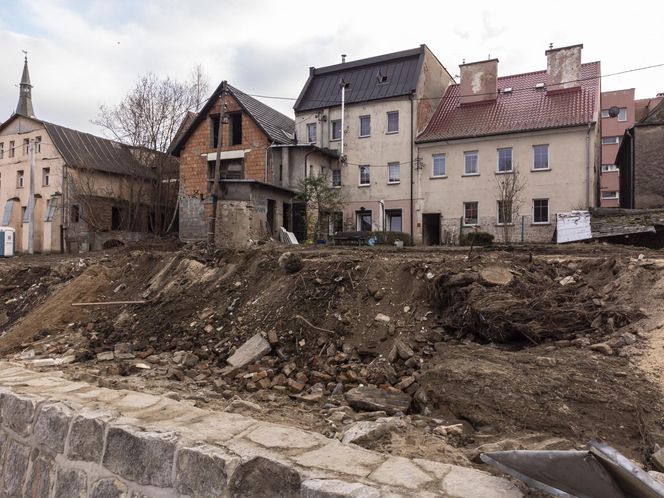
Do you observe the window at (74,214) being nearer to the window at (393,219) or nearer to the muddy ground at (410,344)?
the window at (393,219)

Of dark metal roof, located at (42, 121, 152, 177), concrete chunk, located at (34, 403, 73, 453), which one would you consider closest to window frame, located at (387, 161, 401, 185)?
dark metal roof, located at (42, 121, 152, 177)

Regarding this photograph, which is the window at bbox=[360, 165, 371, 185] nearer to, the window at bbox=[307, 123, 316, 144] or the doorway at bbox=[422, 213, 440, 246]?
the window at bbox=[307, 123, 316, 144]

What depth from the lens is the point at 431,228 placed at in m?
24.9

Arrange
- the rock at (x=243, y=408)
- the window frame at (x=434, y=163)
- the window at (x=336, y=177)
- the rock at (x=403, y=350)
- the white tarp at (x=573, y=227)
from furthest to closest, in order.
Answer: the window at (x=336, y=177), the window frame at (x=434, y=163), the white tarp at (x=573, y=227), the rock at (x=403, y=350), the rock at (x=243, y=408)

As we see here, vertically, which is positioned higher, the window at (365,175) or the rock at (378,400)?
the window at (365,175)

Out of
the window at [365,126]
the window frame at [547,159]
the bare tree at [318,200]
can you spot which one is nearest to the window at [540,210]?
the window frame at [547,159]

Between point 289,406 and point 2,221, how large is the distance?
113ft

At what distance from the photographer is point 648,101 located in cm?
4178

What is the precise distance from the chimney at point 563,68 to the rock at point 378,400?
2309cm

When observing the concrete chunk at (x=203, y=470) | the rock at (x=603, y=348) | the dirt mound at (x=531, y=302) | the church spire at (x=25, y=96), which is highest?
the church spire at (x=25, y=96)

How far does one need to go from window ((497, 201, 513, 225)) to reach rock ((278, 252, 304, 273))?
1368 cm

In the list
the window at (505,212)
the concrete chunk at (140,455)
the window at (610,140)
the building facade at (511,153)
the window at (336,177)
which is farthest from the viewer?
the window at (610,140)

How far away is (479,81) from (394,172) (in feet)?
21.4

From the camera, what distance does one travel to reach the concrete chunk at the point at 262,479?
2.13 metres
